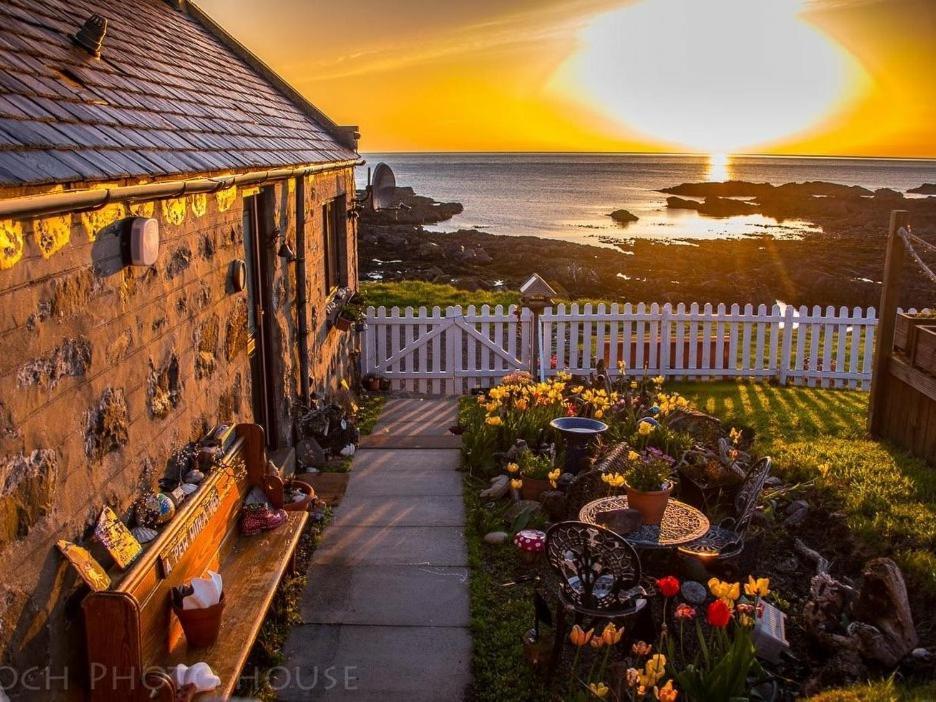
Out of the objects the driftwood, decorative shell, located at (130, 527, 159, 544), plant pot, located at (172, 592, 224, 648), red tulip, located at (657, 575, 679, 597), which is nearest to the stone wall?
decorative shell, located at (130, 527, 159, 544)

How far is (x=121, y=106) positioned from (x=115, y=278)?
1.29 meters

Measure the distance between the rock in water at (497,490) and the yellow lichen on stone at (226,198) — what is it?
3.48m

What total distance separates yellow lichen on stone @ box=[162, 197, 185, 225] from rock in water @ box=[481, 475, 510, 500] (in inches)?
151

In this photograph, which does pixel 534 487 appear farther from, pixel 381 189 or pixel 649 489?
pixel 381 189

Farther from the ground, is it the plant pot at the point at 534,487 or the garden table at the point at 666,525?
the garden table at the point at 666,525

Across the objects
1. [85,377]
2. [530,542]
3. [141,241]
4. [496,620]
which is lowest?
[496,620]

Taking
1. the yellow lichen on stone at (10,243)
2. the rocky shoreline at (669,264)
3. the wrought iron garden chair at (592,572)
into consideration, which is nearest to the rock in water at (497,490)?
the wrought iron garden chair at (592,572)

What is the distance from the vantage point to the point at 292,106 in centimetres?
1100

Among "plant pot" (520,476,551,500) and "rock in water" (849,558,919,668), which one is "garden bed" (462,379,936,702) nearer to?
"rock in water" (849,558,919,668)

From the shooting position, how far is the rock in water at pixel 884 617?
4398 mm

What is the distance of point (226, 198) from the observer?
5664 millimetres

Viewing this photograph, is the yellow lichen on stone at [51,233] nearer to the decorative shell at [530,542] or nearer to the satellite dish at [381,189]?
the decorative shell at [530,542]

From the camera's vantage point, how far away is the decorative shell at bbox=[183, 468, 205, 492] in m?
4.66

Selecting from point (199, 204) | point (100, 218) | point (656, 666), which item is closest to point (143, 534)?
point (100, 218)
